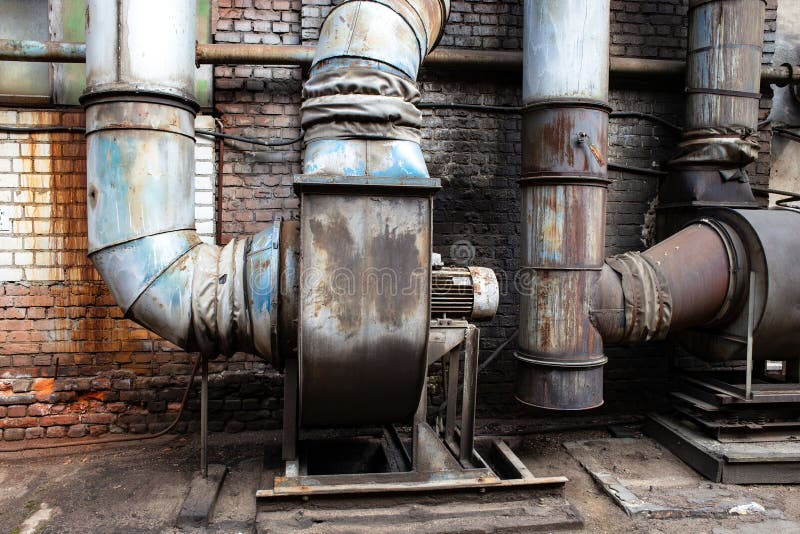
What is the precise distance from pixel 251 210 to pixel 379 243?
5.48 feet

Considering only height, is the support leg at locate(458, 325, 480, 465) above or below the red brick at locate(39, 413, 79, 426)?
above

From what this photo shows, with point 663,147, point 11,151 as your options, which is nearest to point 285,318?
point 11,151

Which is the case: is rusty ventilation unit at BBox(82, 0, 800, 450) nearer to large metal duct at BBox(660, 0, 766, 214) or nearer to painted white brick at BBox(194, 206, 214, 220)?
large metal duct at BBox(660, 0, 766, 214)

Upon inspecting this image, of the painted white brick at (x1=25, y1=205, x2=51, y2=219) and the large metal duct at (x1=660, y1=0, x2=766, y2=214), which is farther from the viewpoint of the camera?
the large metal duct at (x1=660, y1=0, x2=766, y2=214)

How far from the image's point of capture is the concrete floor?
2.86 meters

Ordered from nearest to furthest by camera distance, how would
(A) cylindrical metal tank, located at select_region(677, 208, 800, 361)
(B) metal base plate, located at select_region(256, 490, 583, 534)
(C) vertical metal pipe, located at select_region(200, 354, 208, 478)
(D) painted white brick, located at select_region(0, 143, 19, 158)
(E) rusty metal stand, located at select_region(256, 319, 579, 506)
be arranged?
(B) metal base plate, located at select_region(256, 490, 583, 534) → (E) rusty metal stand, located at select_region(256, 319, 579, 506) → (C) vertical metal pipe, located at select_region(200, 354, 208, 478) → (A) cylindrical metal tank, located at select_region(677, 208, 800, 361) → (D) painted white brick, located at select_region(0, 143, 19, 158)

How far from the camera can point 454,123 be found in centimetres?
416

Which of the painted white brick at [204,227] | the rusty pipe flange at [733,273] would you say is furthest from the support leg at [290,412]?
the rusty pipe flange at [733,273]

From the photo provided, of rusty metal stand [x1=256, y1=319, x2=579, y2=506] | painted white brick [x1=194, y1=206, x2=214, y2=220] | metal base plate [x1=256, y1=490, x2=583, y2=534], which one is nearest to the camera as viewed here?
metal base plate [x1=256, y1=490, x2=583, y2=534]

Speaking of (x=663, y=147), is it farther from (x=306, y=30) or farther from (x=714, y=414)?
(x=306, y=30)

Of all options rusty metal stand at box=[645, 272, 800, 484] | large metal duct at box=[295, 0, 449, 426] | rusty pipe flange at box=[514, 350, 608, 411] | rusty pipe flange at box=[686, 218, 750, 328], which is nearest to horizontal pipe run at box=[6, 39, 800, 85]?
large metal duct at box=[295, 0, 449, 426]

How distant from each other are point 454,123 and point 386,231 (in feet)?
6.04

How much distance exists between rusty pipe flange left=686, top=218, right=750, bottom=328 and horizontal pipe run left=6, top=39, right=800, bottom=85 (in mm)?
1289

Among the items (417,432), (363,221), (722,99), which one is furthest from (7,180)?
(722,99)
